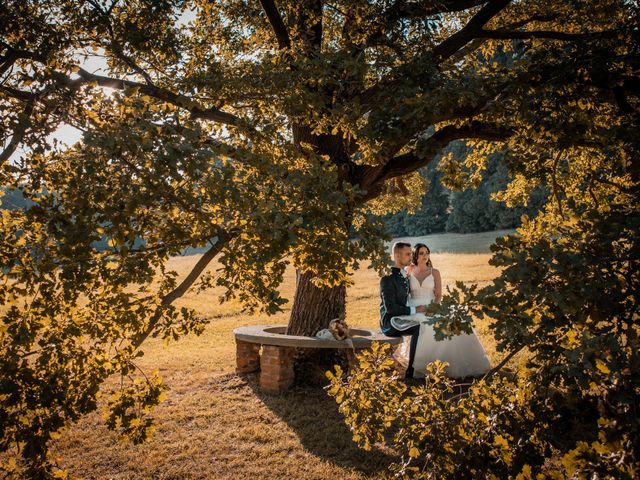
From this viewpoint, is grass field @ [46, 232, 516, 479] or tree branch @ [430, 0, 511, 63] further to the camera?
tree branch @ [430, 0, 511, 63]

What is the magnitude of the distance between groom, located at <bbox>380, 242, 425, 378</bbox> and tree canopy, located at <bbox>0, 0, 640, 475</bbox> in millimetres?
2397

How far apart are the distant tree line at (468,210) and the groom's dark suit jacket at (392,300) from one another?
22.3 m

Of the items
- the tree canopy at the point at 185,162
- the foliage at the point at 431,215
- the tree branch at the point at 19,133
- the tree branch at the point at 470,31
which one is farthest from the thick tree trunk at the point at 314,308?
the foliage at the point at 431,215

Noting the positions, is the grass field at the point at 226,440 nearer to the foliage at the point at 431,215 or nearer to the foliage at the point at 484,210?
the foliage at the point at 484,210

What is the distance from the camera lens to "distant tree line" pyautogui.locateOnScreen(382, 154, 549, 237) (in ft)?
114

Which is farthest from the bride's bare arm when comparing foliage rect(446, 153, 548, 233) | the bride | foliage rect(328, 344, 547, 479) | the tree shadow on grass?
foliage rect(446, 153, 548, 233)

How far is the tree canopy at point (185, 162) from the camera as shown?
3.05 m

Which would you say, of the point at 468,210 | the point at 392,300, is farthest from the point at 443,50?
the point at 468,210

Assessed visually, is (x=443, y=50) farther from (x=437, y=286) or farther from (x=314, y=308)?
(x=314, y=308)

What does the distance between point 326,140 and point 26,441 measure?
17.5 feet

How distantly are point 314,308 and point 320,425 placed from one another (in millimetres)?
2198

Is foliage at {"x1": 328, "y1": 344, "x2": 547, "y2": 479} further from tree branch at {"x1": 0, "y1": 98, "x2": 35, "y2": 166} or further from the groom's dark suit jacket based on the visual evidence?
the groom's dark suit jacket

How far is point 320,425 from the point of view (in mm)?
6254

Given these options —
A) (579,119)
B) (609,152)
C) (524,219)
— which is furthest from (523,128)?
(524,219)
